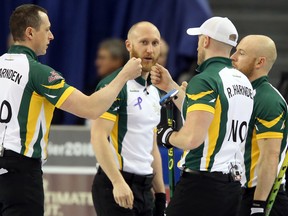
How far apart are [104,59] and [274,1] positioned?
11.7ft

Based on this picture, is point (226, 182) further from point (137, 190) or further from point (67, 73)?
point (67, 73)

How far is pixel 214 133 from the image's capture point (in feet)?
22.1

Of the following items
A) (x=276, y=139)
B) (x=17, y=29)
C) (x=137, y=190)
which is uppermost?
(x=17, y=29)

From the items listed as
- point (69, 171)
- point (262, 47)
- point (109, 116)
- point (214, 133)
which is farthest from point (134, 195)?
point (69, 171)

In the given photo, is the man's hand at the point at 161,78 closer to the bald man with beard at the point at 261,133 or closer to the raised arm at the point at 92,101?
the bald man with beard at the point at 261,133

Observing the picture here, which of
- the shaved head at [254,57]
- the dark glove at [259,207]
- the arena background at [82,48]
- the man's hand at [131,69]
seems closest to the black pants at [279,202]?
the dark glove at [259,207]

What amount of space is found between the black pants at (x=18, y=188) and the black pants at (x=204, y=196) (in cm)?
95

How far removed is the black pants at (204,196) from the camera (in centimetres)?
675

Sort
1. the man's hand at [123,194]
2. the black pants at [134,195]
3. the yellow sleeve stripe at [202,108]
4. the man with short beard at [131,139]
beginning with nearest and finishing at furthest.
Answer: the yellow sleeve stripe at [202,108] < the man's hand at [123,194] < the man with short beard at [131,139] < the black pants at [134,195]

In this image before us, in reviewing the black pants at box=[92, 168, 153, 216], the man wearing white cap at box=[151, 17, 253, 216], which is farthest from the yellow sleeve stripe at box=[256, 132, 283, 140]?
the black pants at box=[92, 168, 153, 216]

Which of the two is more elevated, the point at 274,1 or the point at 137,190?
the point at 274,1

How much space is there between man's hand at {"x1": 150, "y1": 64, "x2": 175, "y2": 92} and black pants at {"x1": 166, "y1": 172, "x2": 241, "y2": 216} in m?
0.96

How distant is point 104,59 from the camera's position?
Result: 34.7 ft

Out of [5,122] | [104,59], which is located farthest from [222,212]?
[104,59]
